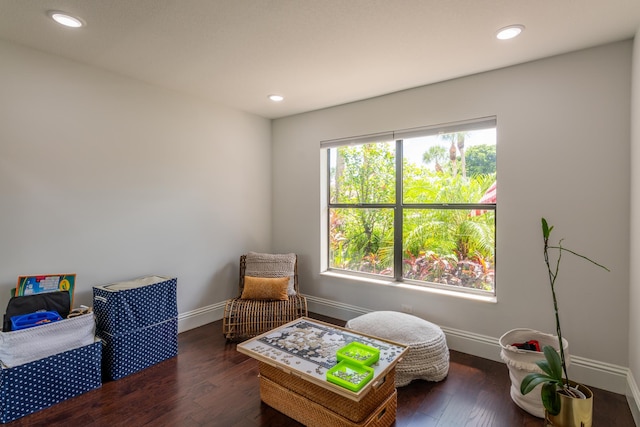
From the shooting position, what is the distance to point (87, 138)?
8.95ft

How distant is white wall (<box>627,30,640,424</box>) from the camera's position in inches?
80.1

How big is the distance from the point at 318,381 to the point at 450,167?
2.29 meters

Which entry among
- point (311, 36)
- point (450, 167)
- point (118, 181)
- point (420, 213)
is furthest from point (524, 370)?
point (118, 181)

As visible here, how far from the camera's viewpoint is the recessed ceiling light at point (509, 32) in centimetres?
210

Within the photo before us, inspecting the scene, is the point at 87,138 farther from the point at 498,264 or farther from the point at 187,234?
the point at 498,264

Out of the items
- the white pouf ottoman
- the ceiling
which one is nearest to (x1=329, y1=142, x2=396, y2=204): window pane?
the ceiling

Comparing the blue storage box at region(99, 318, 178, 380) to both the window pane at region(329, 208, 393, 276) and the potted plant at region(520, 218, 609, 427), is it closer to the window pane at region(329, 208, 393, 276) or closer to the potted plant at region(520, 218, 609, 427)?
the window pane at region(329, 208, 393, 276)

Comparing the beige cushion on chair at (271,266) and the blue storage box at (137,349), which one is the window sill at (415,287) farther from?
the blue storage box at (137,349)

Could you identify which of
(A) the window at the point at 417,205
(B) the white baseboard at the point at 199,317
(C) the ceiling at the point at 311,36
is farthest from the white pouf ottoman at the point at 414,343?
(C) the ceiling at the point at 311,36

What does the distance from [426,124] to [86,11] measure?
2663 millimetres

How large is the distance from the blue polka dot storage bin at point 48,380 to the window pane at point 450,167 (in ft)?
9.80

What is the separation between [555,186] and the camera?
252 cm

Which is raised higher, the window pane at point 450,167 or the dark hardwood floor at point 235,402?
the window pane at point 450,167

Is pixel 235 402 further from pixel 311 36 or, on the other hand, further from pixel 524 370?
pixel 311 36
